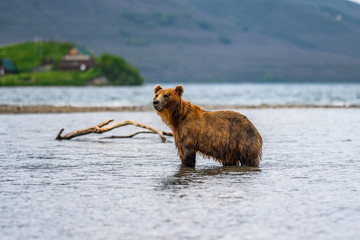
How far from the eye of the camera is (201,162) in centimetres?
1694

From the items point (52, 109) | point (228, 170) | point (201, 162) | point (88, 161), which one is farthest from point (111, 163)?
point (52, 109)

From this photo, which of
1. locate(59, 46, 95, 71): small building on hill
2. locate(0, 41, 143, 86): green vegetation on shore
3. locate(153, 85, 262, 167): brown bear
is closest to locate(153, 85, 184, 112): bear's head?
locate(153, 85, 262, 167): brown bear

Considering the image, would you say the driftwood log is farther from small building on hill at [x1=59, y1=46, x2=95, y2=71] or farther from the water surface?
small building on hill at [x1=59, y1=46, x2=95, y2=71]

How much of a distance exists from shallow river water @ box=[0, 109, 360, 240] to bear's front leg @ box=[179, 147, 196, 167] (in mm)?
268

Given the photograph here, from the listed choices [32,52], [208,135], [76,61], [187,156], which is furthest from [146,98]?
[32,52]

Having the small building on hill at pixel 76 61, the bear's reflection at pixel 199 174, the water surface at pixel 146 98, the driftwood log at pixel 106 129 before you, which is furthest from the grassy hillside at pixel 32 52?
the bear's reflection at pixel 199 174

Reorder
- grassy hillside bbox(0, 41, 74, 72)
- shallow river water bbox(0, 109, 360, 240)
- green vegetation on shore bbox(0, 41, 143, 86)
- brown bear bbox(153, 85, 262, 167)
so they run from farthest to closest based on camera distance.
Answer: grassy hillside bbox(0, 41, 74, 72)
green vegetation on shore bbox(0, 41, 143, 86)
brown bear bbox(153, 85, 262, 167)
shallow river water bbox(0, 109, 360, 240)

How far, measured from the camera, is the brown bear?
15.1 meters

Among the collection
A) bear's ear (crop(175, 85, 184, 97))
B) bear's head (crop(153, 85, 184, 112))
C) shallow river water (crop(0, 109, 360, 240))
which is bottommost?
shallow river water (crop(0, 109, 360, 240))

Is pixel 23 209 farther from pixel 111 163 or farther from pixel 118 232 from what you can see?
pixel 111 163

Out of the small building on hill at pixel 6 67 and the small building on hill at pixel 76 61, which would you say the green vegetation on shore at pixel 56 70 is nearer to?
the small building on hill at pixel 76 61

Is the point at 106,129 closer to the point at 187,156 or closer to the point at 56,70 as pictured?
the point at 187,156

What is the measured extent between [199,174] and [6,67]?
528 feet

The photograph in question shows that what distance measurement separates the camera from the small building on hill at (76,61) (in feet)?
577
